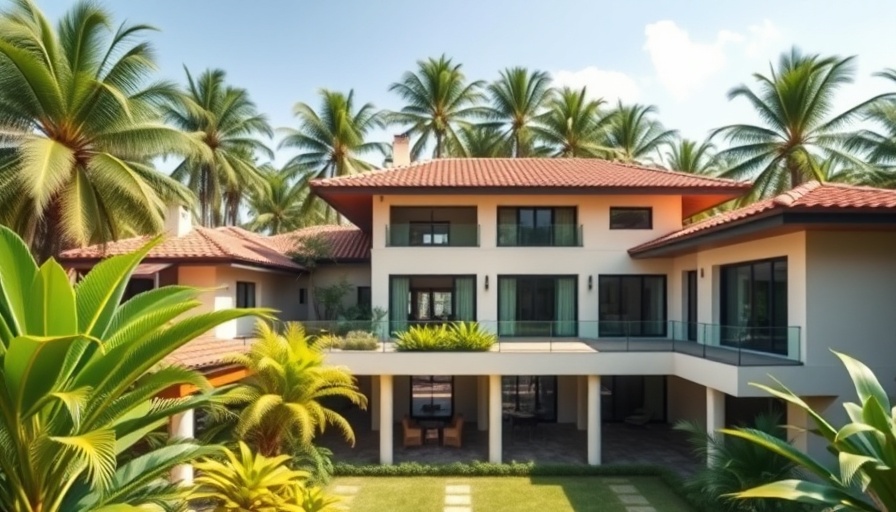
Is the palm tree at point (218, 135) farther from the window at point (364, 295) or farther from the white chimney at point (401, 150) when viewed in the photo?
the window at point (364, 295)

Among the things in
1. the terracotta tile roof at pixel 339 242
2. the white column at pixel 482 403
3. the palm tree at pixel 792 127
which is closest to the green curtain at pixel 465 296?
the white column at pixel 482 403

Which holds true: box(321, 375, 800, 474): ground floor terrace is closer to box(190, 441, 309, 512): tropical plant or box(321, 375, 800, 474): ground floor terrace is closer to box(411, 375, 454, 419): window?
box(411, 375, 454, 419): window

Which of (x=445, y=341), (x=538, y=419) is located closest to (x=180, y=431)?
(x=445, y=341)

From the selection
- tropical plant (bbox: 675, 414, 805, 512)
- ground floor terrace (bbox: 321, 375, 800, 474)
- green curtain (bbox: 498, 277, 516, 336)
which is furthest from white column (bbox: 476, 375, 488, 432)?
tropical plant (bbox: 675, 414, 805, 512)

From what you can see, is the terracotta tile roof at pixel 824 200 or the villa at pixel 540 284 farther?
the villa at pixel 540 284

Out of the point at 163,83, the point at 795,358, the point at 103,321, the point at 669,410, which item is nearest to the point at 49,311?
the point at 103,321

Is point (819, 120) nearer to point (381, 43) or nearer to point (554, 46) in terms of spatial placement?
point (554, 46)
